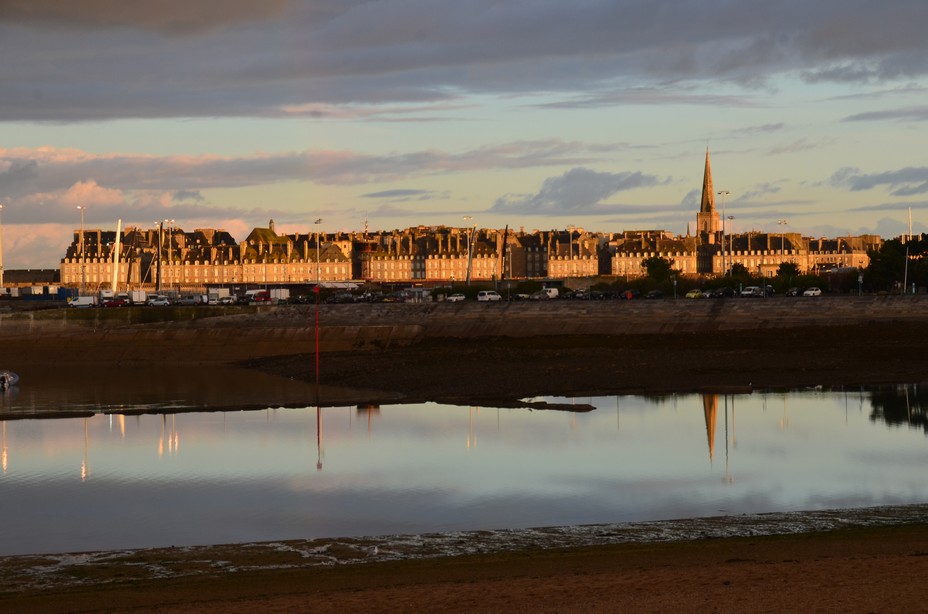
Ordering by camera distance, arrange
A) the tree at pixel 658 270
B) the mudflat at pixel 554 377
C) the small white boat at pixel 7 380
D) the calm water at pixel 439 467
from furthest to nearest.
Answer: the tree at pixel 658 270, the small white boat at pixel 7 380, the calm water at pixel 439 467, the mudflat at pixel 554 377

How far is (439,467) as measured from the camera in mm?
27156

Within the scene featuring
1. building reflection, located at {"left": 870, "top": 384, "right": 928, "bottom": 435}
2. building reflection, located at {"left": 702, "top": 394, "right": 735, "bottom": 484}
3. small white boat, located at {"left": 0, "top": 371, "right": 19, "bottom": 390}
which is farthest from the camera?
small white boat, located at {"left": 0, "top": 371, "right": 19, "bottom": 390}

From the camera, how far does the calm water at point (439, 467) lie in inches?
834

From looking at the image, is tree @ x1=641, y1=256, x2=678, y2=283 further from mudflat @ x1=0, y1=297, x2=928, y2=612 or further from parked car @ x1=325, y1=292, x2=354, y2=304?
mudflat @ x1=0, y1=297, x2=928, y2=612

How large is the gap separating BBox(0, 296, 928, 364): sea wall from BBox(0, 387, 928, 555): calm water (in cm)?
2373

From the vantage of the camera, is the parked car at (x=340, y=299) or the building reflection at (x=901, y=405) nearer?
the building reflection at (x=901, y=405)

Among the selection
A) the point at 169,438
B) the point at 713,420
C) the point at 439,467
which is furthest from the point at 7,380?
the point at 713,420

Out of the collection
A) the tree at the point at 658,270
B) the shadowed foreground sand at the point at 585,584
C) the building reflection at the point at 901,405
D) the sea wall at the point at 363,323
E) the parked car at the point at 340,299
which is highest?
the tree at the point at 658,270

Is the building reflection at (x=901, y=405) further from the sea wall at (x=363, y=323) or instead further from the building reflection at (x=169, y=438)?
the sea wall at (x=363, y=323)

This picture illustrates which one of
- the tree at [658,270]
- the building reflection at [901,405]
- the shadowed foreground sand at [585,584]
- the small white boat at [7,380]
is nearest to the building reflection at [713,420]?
the building reflection at [901,405]

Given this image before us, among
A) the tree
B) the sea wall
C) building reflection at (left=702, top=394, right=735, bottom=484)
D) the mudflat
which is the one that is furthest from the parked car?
building reflection at (left=702, top=394, right=735, bottom=484)

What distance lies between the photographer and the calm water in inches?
834

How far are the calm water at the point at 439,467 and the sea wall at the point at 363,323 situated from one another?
77.8ft

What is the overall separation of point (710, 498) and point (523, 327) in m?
45.4
